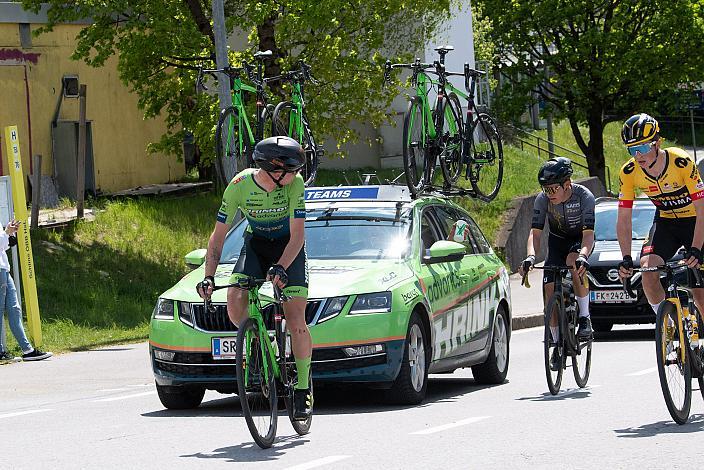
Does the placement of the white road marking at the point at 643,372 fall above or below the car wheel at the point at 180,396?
below

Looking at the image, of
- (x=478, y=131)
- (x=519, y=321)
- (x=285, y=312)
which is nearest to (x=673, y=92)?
(x=519, y=321)

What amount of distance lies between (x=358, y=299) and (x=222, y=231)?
2.05 m

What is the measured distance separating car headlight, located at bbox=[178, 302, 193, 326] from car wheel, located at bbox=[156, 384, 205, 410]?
61cm

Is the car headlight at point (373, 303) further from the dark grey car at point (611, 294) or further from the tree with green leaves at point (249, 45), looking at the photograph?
the tree with green leaves at point (249, 45)

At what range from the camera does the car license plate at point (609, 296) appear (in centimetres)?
1852

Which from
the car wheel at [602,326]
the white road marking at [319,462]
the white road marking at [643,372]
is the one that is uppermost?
the white road marking at [319,462]

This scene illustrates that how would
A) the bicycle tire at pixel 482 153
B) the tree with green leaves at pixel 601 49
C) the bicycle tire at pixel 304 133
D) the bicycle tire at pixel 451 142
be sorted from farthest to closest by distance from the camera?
the tree with green leaves at pixel 601 49, the bicycle tire at pixel 304 133, the bicycle tire at pixel 482 153, the bicycle tire at pixel 451 142

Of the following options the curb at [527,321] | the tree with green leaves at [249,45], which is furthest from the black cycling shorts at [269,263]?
the tree with green leaves at [249,45]

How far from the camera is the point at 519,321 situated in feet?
72.9

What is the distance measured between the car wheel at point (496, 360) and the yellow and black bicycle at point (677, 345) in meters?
3.56

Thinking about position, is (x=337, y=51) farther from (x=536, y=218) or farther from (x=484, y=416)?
(x=484, y=416)

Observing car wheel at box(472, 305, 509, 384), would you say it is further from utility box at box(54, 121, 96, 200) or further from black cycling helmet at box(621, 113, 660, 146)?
utility box at box(54, 121, 96, 200)

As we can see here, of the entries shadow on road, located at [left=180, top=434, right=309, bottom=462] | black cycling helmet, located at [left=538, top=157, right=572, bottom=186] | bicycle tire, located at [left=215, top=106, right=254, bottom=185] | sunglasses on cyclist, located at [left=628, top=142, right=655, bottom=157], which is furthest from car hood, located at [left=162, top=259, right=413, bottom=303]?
bicycle tire, located at [left=215, top=106, right=254, bottom=185]

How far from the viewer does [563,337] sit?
39.8 feet
